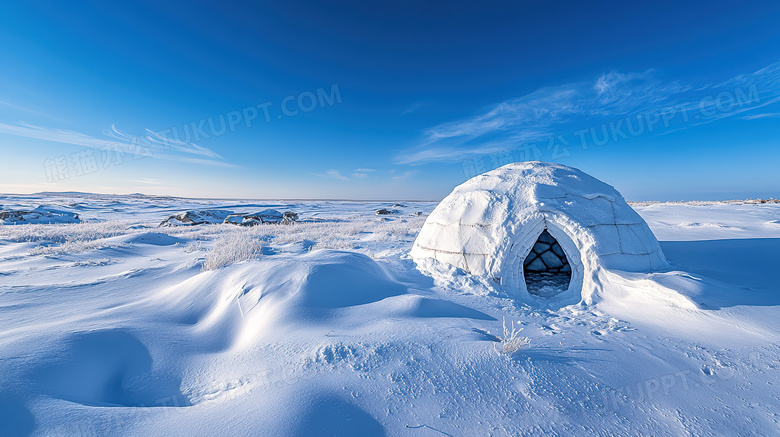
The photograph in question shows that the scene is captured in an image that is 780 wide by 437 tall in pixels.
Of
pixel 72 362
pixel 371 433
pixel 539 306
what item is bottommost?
pixel 539 306

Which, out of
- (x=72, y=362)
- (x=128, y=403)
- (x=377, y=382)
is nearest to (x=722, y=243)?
(x=377, y=382)

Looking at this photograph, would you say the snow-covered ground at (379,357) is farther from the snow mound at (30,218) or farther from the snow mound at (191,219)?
the snow mound at (30,218)

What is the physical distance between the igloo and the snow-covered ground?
499mm

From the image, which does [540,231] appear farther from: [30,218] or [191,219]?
[30,218]

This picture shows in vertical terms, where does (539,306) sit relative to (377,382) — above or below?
below

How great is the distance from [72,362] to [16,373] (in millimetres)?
365

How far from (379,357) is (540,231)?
432 centimetres

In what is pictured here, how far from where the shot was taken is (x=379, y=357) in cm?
292

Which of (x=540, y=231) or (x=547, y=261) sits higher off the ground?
(x=540, y=231)

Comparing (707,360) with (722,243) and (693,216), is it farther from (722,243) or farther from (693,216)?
(693,216)

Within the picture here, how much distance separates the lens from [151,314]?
4219 millimetres

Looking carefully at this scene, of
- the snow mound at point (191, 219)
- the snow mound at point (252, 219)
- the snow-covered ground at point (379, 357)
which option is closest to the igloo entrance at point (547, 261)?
the snow-covered ground at point (379, 357)

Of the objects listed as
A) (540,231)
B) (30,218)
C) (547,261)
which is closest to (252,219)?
(30,218)

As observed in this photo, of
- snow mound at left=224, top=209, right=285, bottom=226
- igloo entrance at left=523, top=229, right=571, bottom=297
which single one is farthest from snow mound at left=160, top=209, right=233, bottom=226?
igloo entrance at left=523, top=229, right=571, bottom=297
